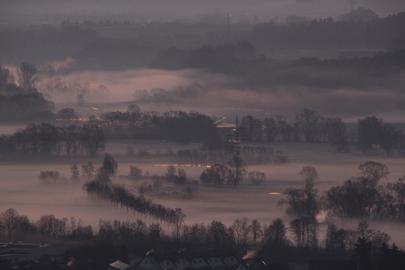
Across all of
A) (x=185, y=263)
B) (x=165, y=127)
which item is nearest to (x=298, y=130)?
(x=165, y=127)

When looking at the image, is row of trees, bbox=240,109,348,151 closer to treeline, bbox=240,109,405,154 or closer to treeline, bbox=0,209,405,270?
treeline, bbox=240,109,405,154

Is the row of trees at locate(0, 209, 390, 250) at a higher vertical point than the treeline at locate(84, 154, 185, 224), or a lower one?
lower

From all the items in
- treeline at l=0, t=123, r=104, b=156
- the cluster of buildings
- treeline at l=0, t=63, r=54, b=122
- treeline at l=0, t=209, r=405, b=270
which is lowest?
the cluster of buildings

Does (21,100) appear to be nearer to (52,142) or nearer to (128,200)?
(52,142)

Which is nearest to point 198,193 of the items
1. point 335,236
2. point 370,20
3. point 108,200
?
point 108,200

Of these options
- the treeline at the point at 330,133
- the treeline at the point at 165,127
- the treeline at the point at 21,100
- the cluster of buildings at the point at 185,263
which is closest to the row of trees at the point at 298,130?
the treeline at the point at 330,133

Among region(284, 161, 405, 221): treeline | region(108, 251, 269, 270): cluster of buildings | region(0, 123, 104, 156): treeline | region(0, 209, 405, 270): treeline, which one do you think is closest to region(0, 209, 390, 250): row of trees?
region(0, 209, 405, 270): treeline

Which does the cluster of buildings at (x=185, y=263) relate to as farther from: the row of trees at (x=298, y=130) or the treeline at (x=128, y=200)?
the row of trees at (x=298, y=130)

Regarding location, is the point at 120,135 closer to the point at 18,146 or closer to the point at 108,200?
the point at 18,146
